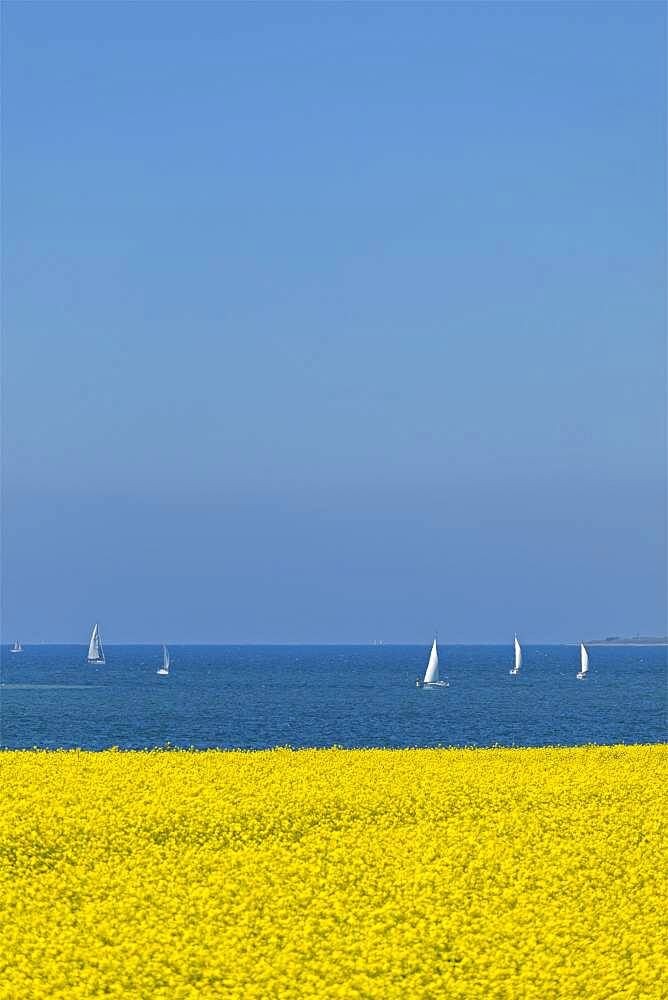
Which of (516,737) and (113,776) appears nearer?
(113,776)

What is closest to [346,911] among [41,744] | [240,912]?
[240,912]

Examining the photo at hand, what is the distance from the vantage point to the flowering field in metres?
12.8

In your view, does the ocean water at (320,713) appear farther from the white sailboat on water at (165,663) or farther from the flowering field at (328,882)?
the flowering field at (328,882)

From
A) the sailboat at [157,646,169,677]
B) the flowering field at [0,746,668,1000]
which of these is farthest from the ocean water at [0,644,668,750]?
the flowering field at [0,746,668,1000]

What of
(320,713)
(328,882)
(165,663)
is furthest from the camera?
(165,663)

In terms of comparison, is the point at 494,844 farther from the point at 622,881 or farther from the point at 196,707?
the point at 196,707

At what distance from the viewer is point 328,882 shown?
1612cm

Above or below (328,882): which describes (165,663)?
below

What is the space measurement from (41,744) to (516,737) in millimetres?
33861

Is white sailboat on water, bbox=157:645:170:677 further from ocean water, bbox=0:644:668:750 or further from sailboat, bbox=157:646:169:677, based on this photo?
ocean water, bbox=0:644:668:750

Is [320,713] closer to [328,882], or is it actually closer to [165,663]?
[165,663]

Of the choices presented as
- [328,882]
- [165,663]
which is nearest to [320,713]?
[165,663]

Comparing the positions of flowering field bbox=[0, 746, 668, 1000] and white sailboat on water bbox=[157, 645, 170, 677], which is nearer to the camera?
flowering field bbox=[0, 746, 668, 1000]

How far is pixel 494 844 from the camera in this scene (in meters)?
18.3
